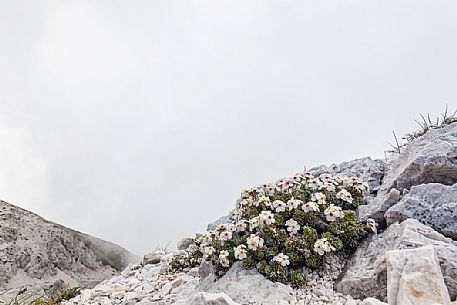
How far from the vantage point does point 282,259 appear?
4.76m

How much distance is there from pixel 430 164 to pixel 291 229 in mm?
1671

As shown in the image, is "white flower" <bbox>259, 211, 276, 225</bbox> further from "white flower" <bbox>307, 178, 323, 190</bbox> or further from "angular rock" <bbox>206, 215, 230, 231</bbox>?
"angular rock" <bbox>206, 215, 230, 231</bbox>

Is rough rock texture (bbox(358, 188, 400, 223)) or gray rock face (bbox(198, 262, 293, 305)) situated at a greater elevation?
rough rock texture (bbox(358, 188, 400, 223))

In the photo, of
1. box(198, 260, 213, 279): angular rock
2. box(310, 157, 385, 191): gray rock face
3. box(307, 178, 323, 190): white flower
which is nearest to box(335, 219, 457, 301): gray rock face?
box(307, 178, 323, 190): white flower

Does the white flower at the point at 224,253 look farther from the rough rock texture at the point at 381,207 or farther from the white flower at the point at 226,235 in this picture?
the rough rock texture at the point at 381,207

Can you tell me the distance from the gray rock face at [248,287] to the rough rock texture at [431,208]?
139cm

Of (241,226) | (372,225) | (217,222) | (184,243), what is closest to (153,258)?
(184,243)

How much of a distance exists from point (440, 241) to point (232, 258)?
2.08 m

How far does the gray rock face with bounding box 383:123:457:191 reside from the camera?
5125mm

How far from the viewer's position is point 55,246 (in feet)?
33.2

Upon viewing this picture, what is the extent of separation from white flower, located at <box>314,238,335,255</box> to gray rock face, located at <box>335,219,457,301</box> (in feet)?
0.92

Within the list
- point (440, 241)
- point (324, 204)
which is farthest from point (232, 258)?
point (440, 241)

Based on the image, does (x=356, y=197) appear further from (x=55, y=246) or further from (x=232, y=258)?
(x=55, y=246)

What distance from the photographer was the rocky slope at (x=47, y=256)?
9.22 metres
